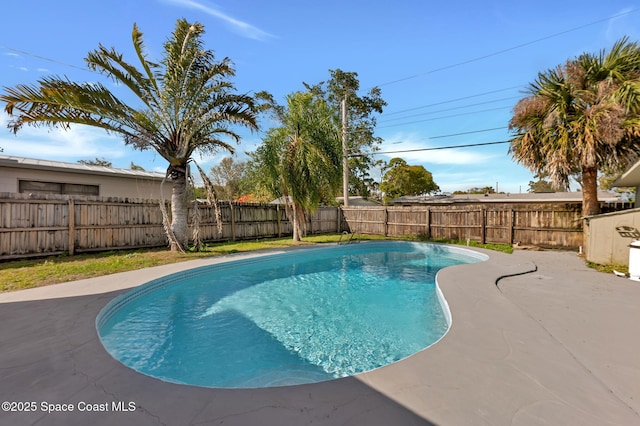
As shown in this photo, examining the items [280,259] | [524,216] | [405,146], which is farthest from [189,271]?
[405,146]

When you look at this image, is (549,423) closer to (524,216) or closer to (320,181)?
(320,181)

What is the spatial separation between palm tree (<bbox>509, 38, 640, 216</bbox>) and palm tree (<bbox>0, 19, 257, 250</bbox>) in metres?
9.41

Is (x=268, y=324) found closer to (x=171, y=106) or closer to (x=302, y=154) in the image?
(x=171, y=106)

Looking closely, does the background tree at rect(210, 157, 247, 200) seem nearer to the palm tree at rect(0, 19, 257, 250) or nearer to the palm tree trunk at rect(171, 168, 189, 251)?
the palm tree at rect(0, 19, 257, 250)

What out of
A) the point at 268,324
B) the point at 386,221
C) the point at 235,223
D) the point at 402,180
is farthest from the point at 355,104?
the point at 268,324

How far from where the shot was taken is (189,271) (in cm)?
711

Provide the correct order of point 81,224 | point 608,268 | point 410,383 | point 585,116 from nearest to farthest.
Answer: point 410,383 → point 608,268 → point 585,116 → point 81,224

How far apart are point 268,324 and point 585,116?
409 inches

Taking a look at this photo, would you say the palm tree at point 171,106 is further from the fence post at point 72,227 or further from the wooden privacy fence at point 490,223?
the wooden privacy fence at point 490,223

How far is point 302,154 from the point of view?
39.3 ft

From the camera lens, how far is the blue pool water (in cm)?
345

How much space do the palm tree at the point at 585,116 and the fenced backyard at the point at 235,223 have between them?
2207 mm

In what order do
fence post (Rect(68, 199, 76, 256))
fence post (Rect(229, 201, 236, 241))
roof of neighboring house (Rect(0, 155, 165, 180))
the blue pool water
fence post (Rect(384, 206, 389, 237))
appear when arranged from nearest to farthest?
the blue pool water → fence post (Rect(68, 199, 76, 256)) → roof of neighboring house (Rect(0, 155, 165, 180)) → fence post (Rect(229, 201, 236, 241)) → fence post (Rect(384, 206, 389, 237))

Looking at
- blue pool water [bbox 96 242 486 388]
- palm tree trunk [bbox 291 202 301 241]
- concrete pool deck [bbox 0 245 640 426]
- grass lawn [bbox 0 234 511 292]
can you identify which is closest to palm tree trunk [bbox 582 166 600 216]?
grass lawn [bbox 0 234 511 292]
